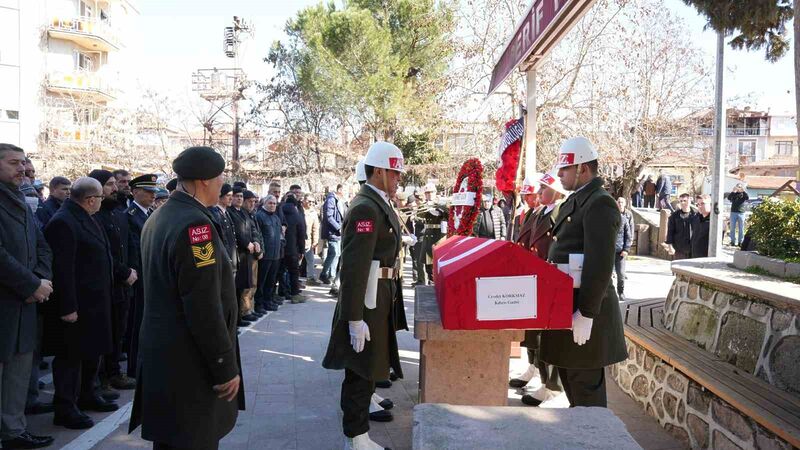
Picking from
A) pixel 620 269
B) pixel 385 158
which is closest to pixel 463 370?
pixel 385 158

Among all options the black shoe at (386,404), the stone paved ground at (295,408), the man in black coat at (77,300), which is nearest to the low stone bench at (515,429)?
the stone paved ground at (295,408)

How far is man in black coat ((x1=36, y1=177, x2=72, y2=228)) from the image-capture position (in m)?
5.68

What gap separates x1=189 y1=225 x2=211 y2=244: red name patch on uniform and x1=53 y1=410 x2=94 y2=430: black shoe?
2.89 meters

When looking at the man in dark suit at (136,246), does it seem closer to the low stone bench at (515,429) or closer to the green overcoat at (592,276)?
the green overcoat at (592,276)

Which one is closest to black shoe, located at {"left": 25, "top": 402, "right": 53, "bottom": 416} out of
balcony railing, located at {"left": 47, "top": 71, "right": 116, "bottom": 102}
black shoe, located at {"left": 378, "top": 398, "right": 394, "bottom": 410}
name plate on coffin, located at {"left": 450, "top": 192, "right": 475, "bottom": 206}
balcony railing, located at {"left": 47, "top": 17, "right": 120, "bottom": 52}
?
black shoe, located at {"left": 378, "top": 398, "right": 394, "bottom": 410}

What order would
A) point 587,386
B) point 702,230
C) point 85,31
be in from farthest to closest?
point 85,31 < point 702,230 < point 587,386

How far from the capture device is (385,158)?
407 centimetres

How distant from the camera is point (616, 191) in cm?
2456

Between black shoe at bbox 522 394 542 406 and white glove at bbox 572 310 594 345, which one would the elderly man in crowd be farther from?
black shoe at bbox 522 394 542 406

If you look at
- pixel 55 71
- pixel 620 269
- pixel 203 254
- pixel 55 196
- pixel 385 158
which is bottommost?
pixel 620 269

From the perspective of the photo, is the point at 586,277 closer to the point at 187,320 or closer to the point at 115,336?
the point at 187,320

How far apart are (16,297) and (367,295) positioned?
2.38 m

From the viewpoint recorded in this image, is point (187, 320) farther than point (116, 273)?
No

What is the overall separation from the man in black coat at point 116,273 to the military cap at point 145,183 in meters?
0.50
